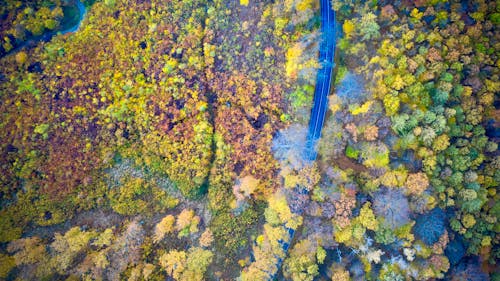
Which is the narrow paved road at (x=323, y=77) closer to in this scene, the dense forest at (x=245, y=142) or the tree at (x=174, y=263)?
the dense forest at (x=245, y=142)

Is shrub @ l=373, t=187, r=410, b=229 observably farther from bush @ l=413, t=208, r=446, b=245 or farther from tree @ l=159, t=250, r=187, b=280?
tree @ l=159, t=250, r=187, b=280

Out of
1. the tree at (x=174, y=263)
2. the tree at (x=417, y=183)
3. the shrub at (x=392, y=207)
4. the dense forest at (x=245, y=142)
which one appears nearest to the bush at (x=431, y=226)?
the dense forest at (x=245, y=142)

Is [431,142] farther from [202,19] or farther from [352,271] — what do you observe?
[202,19]

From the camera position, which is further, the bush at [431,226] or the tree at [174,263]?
the tree at [174,263]

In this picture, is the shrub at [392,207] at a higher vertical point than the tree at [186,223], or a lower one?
higher

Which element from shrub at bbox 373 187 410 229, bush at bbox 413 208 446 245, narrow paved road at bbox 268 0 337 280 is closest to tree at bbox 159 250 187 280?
narrow paved road at bbox 268 0 337 280

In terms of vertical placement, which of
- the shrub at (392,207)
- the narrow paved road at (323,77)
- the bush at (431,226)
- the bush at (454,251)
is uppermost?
Answer: the narrow paved road at (323,77)

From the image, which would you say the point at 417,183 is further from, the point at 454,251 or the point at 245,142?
the point at 245,142

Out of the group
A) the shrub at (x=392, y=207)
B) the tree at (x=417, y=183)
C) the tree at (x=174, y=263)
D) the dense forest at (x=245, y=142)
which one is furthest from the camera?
the tree at (x=174, y=263)
